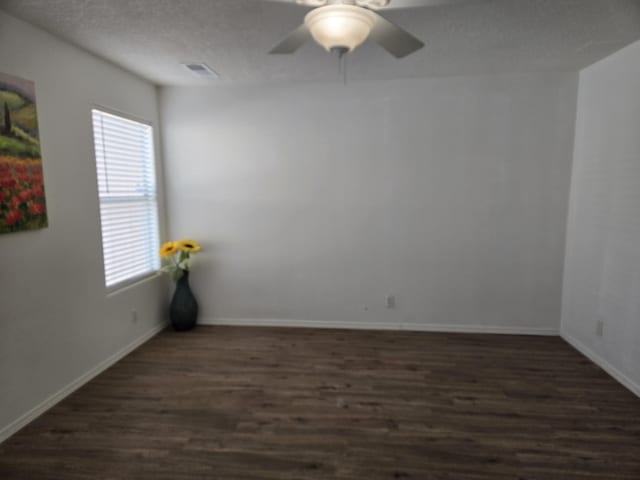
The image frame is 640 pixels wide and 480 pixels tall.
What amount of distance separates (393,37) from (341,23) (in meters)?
0.30

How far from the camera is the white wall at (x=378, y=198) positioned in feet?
11.6

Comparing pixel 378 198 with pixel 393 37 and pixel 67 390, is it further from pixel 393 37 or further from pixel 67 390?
pixel 67 390

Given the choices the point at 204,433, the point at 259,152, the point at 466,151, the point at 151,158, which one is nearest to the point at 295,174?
the point at 259,152

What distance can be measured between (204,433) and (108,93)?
2689 millimetres

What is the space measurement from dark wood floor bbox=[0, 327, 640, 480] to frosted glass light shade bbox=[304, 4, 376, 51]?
6.92ft

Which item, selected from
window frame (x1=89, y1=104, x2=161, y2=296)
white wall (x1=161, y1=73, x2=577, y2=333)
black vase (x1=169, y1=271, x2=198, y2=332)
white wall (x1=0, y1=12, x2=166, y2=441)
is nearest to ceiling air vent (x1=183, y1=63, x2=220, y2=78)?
white wall (x1=161, y1=73, x2=577, y2=333)

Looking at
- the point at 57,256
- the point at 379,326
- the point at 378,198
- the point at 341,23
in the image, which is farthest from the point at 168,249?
the point at 341,23

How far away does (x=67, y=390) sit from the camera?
2.66m

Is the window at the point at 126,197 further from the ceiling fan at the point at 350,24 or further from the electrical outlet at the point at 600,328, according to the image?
the electrical outlet at the point at 600,328

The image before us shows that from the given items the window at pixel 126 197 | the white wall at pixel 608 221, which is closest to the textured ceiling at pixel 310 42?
the white wall at pixel 608 221

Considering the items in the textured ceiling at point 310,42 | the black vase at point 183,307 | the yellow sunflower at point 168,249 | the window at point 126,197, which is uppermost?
the textured ceiling at point 310,42

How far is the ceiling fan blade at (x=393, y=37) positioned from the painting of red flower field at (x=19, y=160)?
2.10 metres

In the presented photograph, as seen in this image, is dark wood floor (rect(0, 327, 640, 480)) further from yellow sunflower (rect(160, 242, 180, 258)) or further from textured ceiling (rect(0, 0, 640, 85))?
textured ceiling (rect(0, 0, 640, 85))

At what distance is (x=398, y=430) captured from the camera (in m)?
2.26
